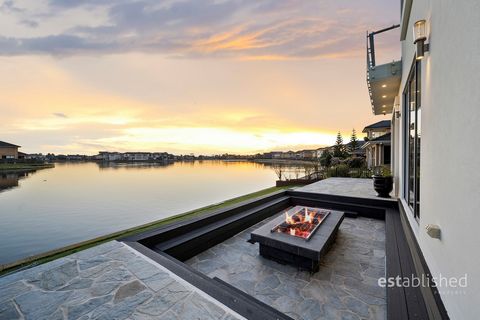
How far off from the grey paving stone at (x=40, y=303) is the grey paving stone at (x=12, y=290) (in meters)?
0.10

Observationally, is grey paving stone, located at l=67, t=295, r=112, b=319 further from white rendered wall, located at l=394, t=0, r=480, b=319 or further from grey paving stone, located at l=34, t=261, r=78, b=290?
white rendered wall, located at l=394, t=0, r=480, b=319

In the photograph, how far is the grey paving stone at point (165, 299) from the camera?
5.50ft

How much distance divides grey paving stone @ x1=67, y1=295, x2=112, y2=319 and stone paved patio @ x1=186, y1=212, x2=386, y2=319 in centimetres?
144

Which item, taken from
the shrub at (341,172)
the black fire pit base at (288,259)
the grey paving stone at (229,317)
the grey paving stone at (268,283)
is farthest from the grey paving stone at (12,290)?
the shrub at (341,172)

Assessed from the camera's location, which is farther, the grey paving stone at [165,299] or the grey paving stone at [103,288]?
the grey paving stone at [103,288]

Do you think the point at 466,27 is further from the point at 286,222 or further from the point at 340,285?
the point at 286,222

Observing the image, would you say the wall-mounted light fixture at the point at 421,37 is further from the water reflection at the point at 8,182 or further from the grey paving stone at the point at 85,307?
the water reflection at the point at 8,182

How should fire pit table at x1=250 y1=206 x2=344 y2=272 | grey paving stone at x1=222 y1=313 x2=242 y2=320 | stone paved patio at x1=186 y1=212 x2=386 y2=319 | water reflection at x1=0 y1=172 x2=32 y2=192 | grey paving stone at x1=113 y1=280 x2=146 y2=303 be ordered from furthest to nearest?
water reflection at x1=0 y1=172 x2=32 y2=192
fire pit table at x1=250 y1=206 x2=344 y2=272
stone paved patio at x1=186 y1=212 x2=386 y2=319
grey paving stone at x1=113 y1=280 x2=146 y2=303
grey paving stone at x1=222 y1=313 x2=242 y2=320

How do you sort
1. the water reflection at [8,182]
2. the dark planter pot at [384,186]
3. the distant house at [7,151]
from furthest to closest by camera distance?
the distant house at [7,151] < the water reflection at [8,182] < the dark planter pot at [384,186]

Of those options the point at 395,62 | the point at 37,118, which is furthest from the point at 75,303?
the point at 37,118

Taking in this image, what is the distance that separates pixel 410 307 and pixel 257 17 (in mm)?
7667

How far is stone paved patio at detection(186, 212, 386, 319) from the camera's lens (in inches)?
87.1

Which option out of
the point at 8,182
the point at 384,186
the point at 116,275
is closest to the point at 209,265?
the point at 116,275

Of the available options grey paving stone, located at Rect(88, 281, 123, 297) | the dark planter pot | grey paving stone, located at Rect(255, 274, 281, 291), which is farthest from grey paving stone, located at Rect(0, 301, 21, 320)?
the dark planter pot
